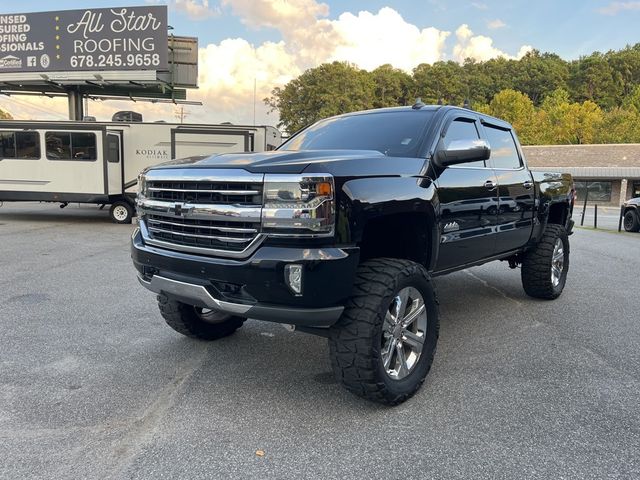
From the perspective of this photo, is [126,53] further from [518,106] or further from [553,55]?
[553,55]

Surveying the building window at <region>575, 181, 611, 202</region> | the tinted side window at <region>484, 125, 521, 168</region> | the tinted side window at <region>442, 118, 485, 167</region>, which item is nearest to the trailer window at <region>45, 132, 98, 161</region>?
the tinted side window at <region>484, 125, 521, 168</region>

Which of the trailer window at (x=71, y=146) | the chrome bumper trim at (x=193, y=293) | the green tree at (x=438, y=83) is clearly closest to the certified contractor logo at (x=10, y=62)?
the trailer window at (x=71, y=146)

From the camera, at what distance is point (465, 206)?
4.16m

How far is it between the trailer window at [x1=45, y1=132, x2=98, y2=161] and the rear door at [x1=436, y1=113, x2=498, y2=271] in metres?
12.4

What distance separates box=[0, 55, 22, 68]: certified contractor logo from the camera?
71.3 feet

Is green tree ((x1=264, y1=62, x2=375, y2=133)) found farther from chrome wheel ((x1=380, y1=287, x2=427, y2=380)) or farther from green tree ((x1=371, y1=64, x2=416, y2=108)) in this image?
chrome wheel ((x1=380, y1=287, x2=427, y2=380))

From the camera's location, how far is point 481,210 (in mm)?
4422

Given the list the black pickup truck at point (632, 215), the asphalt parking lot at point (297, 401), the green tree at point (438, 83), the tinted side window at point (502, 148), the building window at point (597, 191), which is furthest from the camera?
the green tree at point (438, 83)

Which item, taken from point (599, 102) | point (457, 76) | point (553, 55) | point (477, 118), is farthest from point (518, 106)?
point (477, 118)

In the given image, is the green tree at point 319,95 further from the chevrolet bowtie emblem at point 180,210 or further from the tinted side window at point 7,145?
the chevrolet bowtie emblem at point 180,210

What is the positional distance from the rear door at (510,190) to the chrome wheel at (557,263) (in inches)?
30.6

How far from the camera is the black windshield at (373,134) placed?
13.1 ft

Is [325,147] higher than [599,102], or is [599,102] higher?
[599,102]

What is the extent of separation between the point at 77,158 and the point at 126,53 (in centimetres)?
859
